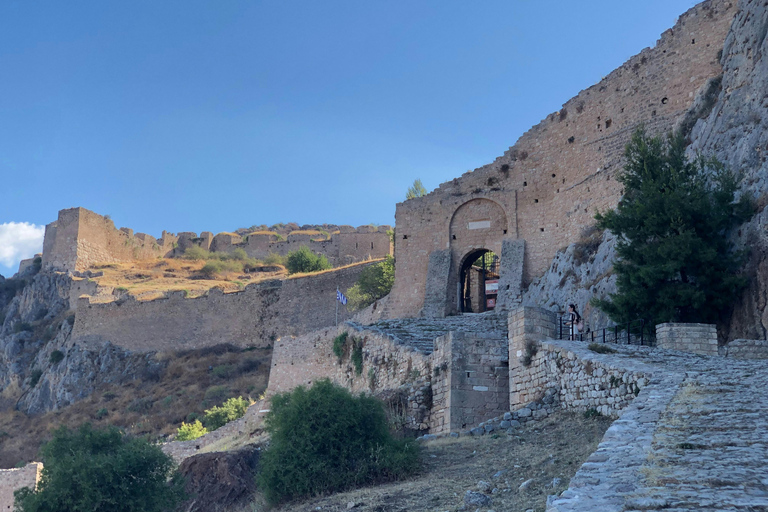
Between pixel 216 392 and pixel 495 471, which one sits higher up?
pixel 216 392

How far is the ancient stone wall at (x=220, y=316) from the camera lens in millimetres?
41312

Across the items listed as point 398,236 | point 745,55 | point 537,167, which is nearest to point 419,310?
point 398,236

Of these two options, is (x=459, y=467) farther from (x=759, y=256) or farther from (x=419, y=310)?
(x=419, y=310)

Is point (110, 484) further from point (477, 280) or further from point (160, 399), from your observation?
point (160, 399)

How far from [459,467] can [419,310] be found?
19530mm

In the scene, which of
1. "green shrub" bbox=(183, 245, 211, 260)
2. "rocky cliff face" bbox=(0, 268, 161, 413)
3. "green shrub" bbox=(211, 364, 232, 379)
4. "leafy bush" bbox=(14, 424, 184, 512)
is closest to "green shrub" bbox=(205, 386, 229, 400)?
"green shrub" bbox=(211, 364, 232, 379)

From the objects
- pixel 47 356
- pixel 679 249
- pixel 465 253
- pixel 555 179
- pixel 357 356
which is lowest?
pixel 357 356

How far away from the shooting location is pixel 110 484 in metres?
12.8

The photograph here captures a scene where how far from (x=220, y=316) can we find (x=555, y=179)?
21719 millimetres

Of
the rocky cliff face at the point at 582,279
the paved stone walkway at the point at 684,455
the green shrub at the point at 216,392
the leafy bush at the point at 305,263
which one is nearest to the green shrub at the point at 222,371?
the green shrub at the point at 216,392

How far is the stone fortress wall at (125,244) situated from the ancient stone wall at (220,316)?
11873 millimetres

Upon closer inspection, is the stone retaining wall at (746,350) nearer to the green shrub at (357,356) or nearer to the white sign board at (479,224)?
the green shrub at (357,356)

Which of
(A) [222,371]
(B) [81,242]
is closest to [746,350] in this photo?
(A) [222,371]

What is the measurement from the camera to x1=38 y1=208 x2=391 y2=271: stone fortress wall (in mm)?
56031
